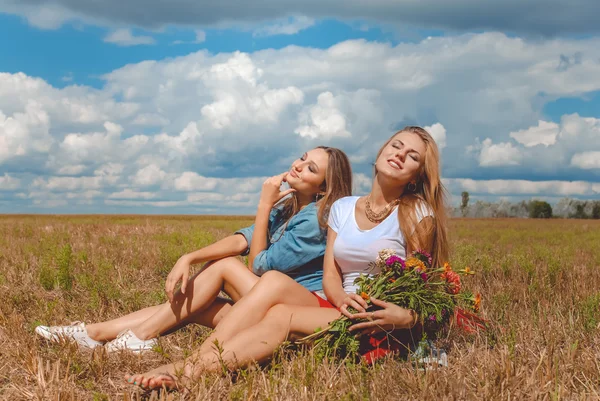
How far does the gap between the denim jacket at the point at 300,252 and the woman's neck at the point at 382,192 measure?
18.4 inches

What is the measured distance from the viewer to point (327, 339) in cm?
379

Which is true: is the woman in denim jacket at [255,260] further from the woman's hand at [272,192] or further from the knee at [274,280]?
the knee at [274,280]

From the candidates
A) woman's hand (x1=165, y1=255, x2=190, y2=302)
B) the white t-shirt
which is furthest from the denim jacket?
woman's hand (x1=165, y1=255, x2=190, y2=302)

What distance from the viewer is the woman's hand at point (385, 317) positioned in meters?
3.65

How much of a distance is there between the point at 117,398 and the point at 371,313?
1.60 meters

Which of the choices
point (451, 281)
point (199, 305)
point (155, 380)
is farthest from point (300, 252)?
point (155, 380)

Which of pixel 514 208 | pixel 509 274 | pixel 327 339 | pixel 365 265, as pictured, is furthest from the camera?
pixel 514 208

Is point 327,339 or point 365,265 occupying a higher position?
point 365,265

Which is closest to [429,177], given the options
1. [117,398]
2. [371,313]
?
[371,313]

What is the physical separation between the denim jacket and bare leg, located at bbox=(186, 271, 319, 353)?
392mm

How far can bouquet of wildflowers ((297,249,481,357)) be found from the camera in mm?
3748

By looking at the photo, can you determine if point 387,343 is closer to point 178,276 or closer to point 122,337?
point 178,276

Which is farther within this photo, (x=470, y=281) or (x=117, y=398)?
(x=470, y=281)

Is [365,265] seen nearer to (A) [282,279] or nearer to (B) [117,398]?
(A) [282,279]
